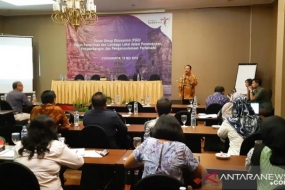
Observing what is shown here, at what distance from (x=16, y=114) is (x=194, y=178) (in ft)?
16.2

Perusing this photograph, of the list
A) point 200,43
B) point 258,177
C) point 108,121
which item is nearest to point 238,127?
point 258,177

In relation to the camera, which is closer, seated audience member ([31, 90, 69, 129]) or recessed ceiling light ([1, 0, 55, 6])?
seated audience member ([31, 90, 69, 129])

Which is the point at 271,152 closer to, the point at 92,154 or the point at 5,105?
the point at 92,154

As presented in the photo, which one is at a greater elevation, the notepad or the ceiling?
the ceiling

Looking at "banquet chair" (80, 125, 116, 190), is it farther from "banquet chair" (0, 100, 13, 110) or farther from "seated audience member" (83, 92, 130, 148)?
"banquet chair" (0, 100, 13, 110)

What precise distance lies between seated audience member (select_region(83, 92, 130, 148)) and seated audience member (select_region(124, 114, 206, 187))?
1644mm

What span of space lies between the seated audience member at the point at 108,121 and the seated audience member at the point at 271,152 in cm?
206

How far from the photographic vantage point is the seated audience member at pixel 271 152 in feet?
6.63

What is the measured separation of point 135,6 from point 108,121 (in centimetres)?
592

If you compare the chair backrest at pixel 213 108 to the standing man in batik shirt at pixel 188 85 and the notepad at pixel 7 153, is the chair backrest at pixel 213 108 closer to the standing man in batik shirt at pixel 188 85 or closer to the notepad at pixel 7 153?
the standing man in batik shirt at pixel 188 85

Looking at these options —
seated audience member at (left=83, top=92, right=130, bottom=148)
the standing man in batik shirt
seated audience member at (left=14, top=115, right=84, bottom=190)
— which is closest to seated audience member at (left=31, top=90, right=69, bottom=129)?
seated audience member at (left=83, top=92, right=130, bottom=148)

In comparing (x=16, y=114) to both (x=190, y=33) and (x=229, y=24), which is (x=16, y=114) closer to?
(x=190, y=33)

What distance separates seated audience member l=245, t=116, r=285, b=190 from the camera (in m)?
2.02

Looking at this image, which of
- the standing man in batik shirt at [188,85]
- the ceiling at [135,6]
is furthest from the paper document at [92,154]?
the ceiling at [135,6]
